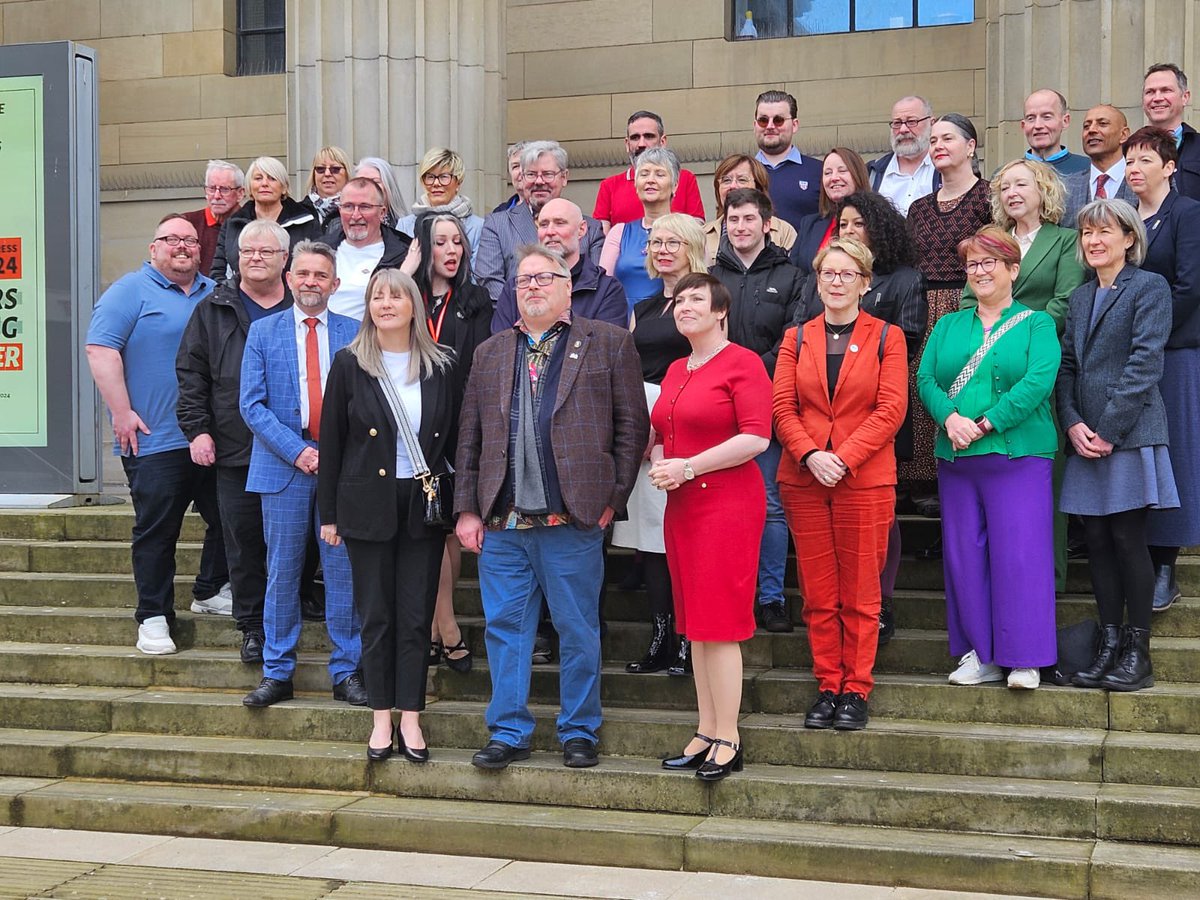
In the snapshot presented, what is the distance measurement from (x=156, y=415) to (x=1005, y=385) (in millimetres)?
4060

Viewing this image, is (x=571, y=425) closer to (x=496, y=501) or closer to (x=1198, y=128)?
(x=496, y=501)

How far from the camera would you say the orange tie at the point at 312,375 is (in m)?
7.04

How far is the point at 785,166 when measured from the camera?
27.7ft

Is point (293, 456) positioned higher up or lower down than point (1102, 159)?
lower down

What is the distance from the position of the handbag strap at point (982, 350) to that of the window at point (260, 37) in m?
9.65

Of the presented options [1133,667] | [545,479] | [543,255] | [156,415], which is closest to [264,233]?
[156,415]

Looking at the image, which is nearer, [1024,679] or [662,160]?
[1024,679]

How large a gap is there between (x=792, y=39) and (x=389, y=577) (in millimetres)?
7985

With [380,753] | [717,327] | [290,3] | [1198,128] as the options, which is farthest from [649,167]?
[290,3]

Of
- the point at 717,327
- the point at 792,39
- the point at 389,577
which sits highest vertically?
the point at 792,39

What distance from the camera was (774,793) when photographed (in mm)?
5953

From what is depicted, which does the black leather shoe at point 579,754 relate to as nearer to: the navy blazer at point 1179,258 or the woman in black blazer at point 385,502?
the woman in black blazer at point 385,502

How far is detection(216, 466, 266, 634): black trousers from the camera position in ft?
23.6

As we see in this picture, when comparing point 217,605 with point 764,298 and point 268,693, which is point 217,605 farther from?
point 764,298
